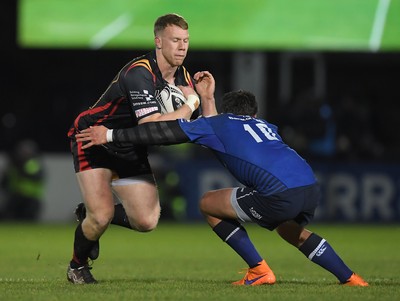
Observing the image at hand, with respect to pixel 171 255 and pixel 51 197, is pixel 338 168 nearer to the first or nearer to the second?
pixel 51 197

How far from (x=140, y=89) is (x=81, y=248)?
1.41 metres

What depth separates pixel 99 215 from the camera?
351 inches

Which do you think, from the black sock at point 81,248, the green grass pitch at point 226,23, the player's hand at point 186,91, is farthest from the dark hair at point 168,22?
the green grass pitch at point 226,23

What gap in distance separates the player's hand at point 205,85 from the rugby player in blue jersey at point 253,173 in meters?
0.50

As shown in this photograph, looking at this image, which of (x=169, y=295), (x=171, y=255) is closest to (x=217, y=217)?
(x=169, y=295)

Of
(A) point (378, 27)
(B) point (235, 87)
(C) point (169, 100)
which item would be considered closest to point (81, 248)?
(C) point (169, 100)

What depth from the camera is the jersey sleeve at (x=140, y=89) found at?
28.1 feet

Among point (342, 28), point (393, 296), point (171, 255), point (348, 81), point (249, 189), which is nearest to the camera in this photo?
point (393, 296)

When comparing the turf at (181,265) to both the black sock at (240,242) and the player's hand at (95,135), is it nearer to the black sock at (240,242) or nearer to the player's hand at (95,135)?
the black sock at (240,242)

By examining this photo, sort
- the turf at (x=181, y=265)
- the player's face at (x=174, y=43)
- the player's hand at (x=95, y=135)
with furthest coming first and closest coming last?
the player's face at (x=174, y=43) < the player's hand at (x=95, y=135) < the turf at (x=181, y=265)

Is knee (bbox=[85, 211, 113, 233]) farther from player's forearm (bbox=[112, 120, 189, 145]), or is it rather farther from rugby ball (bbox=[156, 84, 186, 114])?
rugby ball (bbox=[156, 84, 186, 114])

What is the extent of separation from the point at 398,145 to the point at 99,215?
12.9 meters

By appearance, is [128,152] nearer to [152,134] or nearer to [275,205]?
[152,134]

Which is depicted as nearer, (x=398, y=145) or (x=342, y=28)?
(x=342, y=28)
